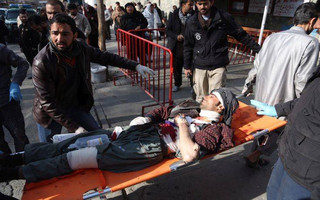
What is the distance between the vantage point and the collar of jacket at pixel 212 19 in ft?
10.00

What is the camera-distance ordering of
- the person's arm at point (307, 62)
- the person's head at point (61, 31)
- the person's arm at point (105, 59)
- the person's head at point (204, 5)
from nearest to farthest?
the person's head at point (61, 31)
the person's arm at point (307, 62)
the person's arm at point (105, 59)
the person's head at point (204, 5)

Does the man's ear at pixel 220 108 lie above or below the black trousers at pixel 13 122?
above

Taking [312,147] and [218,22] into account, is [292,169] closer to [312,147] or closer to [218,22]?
[312,147]

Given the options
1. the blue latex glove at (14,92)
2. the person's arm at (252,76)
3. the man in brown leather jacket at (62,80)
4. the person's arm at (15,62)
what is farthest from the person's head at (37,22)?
the person's arm at (252,76)

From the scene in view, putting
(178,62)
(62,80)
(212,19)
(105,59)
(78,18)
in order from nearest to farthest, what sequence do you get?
(62,80), (105,59), (212,19), (178,62), (78,18)

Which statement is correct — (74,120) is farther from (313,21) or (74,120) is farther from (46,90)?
(313,21)

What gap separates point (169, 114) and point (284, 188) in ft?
4.77

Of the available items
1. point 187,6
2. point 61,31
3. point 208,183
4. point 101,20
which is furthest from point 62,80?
point 101,20

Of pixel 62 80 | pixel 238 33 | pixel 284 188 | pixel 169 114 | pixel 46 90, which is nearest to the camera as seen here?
pixel 284 188

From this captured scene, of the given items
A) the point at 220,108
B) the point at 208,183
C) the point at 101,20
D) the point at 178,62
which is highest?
the point at 101,20

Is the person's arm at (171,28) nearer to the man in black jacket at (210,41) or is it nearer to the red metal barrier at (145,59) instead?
the red metal barrier at (145,59)

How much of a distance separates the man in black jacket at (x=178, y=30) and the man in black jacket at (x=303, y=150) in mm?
3431

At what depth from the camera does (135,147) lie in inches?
80.8

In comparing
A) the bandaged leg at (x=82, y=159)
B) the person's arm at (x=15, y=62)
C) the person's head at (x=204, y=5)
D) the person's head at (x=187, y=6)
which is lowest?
the bandaged leg at (x=82, y=159)
